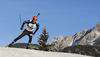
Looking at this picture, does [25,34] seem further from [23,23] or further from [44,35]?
[44,35]

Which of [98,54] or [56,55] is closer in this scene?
[56,55]

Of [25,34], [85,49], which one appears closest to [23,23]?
[25,34]

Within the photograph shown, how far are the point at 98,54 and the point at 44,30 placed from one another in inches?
514

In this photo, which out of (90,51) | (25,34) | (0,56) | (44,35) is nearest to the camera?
(0,56)

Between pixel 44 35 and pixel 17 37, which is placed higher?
pixel 44 35

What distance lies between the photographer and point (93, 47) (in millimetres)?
21766

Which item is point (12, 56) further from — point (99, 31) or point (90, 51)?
point (99, 31)

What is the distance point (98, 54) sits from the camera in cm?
2155

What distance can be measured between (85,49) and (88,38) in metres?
153

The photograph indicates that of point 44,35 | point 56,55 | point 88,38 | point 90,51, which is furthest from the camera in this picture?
point 88,38

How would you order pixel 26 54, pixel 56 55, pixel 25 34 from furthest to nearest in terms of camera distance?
pixel 25 34
pixel 56 55
pixel 26 54

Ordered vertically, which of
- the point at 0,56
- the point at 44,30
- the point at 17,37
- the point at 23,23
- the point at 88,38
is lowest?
the point at 0,56

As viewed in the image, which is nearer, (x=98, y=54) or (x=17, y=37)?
(x=17, y=37)

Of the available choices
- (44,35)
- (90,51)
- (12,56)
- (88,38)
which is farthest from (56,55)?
(88,38)
